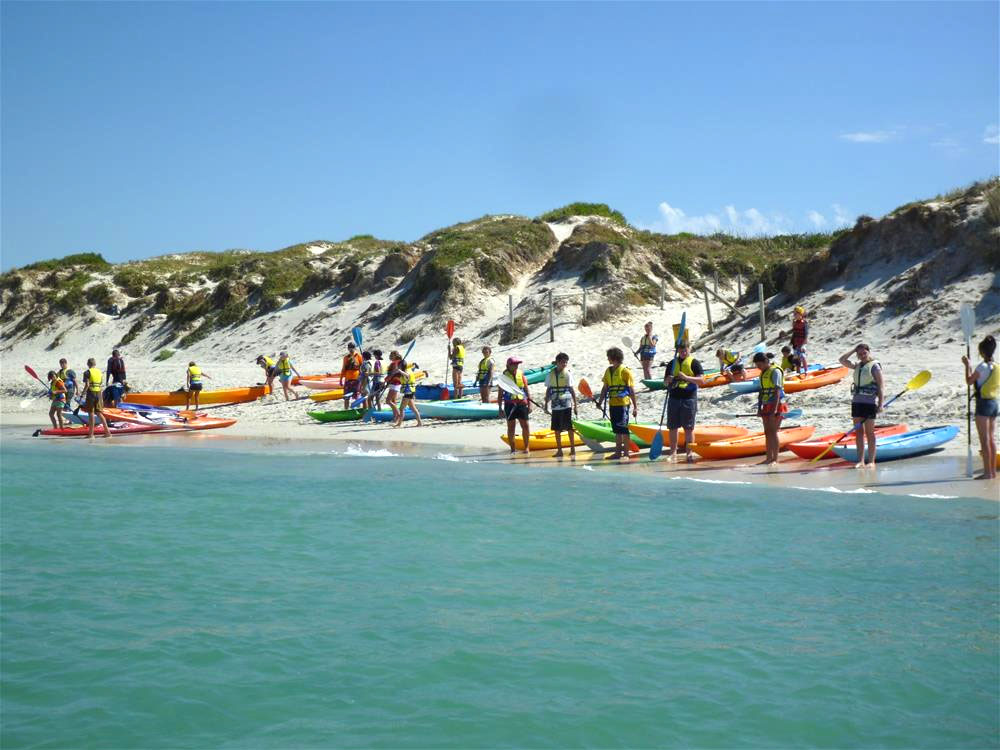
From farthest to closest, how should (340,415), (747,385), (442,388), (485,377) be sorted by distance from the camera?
(442,388) → (340,415) → (485,377) → (747,385)

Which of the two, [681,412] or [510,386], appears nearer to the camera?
[681,412]

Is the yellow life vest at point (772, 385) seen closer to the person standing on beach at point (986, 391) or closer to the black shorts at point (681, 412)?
the black shorts at point (681, 412)

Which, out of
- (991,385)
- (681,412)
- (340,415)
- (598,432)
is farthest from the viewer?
(340,415)

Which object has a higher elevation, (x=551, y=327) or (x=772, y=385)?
(x=551, y=327)

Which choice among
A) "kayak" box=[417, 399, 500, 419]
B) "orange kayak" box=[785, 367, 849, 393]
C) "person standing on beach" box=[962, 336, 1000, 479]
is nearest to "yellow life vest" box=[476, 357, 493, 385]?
"kayak" box=[417, 399, 500, 419]

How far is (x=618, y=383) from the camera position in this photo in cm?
1270

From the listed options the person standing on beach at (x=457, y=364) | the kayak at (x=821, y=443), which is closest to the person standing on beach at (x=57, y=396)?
the person standing on beach at (x=457, y=364)

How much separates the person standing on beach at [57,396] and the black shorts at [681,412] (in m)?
13.8

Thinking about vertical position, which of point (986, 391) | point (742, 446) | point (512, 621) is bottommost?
point (512, 621)

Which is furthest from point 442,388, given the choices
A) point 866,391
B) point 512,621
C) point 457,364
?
point 512,621

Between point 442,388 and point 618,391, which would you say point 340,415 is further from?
point 618,391

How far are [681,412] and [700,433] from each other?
1155mm

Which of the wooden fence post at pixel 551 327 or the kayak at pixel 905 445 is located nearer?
the kayak at pixel 905 445

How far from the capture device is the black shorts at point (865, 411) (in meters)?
11.3
